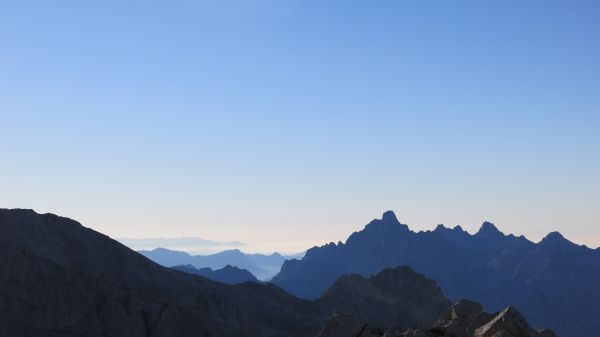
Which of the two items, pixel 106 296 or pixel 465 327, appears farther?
pixel 106 296

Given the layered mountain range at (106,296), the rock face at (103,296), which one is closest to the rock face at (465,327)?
the layered mountain range at (106,296)

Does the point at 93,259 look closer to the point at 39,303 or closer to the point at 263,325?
the point at 39,303

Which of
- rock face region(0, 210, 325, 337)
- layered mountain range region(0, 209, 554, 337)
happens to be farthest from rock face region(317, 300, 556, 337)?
rock face region(0, 210, 325, 337)

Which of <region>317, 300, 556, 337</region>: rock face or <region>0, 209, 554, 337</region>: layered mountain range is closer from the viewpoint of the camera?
<region>317, 300, 556, 337</region>: rock face

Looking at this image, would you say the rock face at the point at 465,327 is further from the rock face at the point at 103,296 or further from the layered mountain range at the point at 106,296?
the rock face at the point at 103,296

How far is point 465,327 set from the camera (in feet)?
138

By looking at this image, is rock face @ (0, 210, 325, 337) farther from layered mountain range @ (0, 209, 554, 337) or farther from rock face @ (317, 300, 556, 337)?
rock face @ (317, 300, 556, 337)

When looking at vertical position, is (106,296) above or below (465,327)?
above

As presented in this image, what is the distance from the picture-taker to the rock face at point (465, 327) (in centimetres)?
3678

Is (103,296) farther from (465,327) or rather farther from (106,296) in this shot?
(465,327)

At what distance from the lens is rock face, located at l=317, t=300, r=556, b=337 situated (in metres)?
36.8

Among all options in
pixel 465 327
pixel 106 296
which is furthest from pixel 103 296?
pixel 465 327

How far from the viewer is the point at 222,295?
527 feet

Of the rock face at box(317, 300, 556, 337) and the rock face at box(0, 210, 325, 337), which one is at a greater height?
the rock face at box(0, 210, 325, 337)
